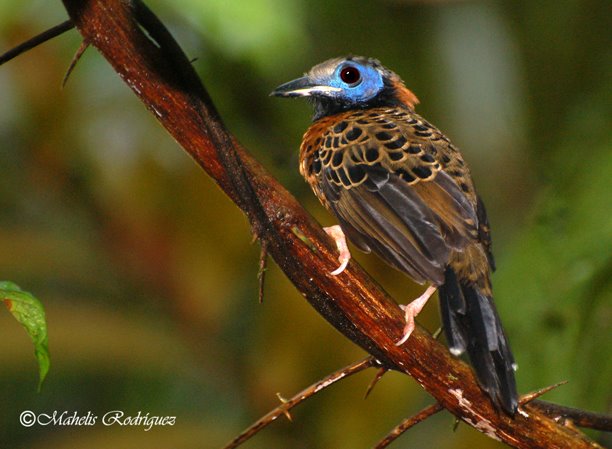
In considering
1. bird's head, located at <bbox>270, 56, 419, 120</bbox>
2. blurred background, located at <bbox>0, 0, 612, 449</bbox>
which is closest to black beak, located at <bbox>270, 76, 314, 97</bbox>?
bird's head, located at <bbox>270, 56, 419, 120</bbox>

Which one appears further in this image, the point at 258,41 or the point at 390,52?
the point at 390,52

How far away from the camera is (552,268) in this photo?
3.37 meters

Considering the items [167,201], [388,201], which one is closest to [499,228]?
[167,201]

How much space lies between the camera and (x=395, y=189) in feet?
9.71

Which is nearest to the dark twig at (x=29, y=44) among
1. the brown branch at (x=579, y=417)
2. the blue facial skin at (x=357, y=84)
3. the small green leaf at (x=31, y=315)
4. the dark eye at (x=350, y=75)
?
the small green leaf at (x=31, y=315)

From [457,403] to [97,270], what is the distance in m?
3.39

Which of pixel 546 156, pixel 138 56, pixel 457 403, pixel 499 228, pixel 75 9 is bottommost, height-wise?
pixel 499 228

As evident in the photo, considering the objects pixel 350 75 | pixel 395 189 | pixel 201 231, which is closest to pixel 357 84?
pixel 350 75

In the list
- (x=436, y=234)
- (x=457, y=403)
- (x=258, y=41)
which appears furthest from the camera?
(x=436, y=234)

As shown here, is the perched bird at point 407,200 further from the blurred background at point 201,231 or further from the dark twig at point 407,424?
the blurred background at point 201,231

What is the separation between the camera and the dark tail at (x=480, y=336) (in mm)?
2221

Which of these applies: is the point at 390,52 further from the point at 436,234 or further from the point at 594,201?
the point at 436,234

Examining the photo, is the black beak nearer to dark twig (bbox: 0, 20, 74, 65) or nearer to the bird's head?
the bird's head

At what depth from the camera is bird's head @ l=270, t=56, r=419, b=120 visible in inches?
129
